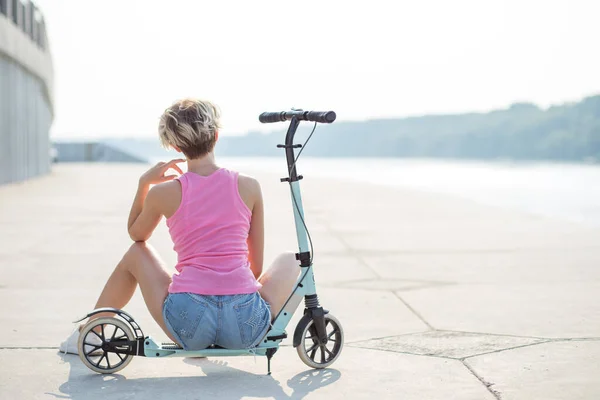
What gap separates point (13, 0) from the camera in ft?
91.3

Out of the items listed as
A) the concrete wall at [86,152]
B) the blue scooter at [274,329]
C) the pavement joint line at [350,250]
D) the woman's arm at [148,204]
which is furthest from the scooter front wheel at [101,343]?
the concrete wall at [86,152]

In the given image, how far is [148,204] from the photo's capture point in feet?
12.6

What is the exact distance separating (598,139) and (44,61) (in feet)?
353

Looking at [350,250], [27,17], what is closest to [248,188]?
[350,250]

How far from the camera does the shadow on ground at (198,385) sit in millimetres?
3688

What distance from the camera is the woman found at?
3762 millimetres

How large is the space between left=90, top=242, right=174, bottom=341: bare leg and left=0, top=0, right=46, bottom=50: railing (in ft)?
73.3

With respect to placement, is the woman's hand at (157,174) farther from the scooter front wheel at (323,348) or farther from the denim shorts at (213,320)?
the scooter front wheel at (323,348)

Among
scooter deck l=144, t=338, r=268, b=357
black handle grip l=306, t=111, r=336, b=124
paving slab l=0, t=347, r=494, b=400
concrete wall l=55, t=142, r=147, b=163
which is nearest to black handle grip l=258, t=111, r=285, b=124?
black handle grip l=306, t=111, r=336, b=124

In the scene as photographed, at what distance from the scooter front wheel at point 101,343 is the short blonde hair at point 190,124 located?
34.9 inches

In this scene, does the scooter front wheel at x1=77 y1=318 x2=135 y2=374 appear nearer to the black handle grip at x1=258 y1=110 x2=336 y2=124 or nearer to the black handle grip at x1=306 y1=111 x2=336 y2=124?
the black handle grip at x1=258 y1=110 x2=336 y2=124

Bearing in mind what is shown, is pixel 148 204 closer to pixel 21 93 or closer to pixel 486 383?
pixel 486 383

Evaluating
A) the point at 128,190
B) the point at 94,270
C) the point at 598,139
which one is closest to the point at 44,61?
the point at 128,190

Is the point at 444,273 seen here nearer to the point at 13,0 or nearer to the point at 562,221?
Result: the point at 562,221
